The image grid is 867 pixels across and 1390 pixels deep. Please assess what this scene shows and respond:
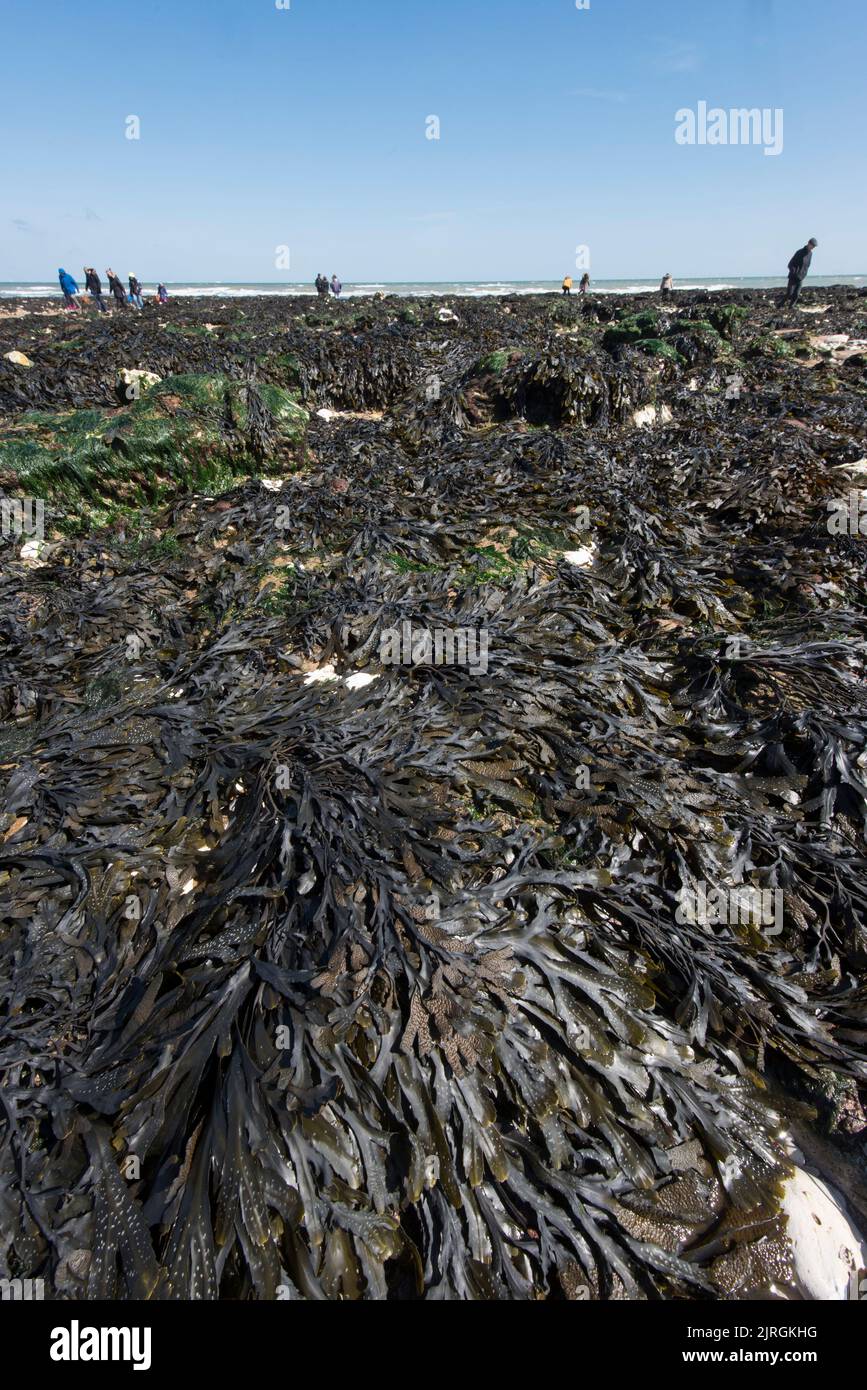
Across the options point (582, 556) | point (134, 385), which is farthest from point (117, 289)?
point (582, 556)

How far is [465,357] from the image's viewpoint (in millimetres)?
10898

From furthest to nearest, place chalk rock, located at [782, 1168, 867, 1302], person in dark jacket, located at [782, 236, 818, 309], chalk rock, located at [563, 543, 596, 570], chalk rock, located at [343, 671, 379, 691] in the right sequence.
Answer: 1. person in dark jacket, located at [782, 236, 818, 309]
2. chalk rock, located at [563, 543, 596, 570]
3. chalk rock, located at [343, 671, 379, 691]
4. chalk rock, located at [782, 1168, 867, 1302]

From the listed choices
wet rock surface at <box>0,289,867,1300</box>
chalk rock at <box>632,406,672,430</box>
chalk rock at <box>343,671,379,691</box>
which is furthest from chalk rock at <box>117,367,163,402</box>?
chalk rock at <box>632,406,672,430</box>

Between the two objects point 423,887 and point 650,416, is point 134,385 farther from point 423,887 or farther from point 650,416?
point 423,887

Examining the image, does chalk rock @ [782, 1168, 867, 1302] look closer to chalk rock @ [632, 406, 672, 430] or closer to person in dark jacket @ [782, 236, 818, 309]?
chalk rock @ [632, 406, 672, 430]

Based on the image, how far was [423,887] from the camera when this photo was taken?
94.2 inches

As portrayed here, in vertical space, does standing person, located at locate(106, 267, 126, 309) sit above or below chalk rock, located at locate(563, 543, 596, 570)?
above

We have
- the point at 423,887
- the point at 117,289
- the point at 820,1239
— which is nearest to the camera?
the point at 820,1239

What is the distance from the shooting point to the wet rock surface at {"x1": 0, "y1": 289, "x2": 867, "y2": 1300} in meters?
1.73

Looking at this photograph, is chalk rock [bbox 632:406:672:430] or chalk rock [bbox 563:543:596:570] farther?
chalk rock [bbox 632:406:672:430]
